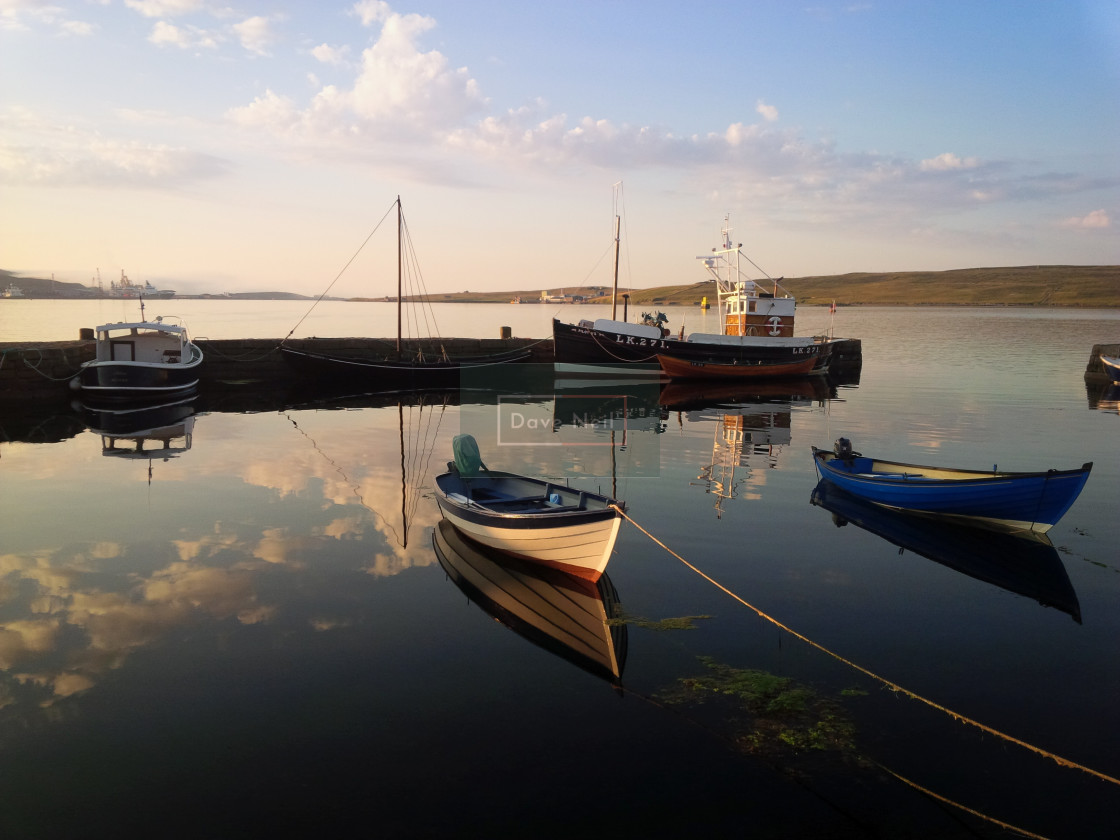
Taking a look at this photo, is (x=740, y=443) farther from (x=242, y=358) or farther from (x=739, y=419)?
(x=242, y=358)

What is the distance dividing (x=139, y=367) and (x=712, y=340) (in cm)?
2913

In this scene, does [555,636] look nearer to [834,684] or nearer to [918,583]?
[834,684]

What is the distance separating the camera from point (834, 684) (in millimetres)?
8258

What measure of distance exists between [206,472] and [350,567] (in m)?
8.86

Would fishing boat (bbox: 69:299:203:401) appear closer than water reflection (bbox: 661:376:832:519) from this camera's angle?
No

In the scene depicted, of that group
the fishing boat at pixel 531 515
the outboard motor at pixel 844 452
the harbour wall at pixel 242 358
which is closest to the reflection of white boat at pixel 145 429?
the harbour wall at pixel 242 358

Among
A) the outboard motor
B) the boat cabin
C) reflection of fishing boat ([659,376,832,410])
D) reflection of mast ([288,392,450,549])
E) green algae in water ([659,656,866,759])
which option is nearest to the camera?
green algae in water ([659,656,866,759])

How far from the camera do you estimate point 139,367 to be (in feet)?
95.6

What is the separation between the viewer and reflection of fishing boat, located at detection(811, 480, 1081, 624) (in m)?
11.5

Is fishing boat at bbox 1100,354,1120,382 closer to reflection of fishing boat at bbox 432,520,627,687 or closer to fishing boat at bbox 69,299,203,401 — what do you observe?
reflection of fishing boat at bbox 432,520,627,687

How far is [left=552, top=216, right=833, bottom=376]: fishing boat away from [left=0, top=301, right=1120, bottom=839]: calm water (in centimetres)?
2413

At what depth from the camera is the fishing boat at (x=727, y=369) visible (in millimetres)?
41781

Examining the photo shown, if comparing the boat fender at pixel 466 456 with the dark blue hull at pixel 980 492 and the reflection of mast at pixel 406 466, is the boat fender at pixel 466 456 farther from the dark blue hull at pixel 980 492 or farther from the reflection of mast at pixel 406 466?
the dark blue hull at pixel 980 492

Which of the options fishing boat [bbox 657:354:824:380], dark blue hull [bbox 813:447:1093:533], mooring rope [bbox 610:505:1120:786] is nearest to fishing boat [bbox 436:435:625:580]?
mooring rope [bbox 610:505:1120:786]
